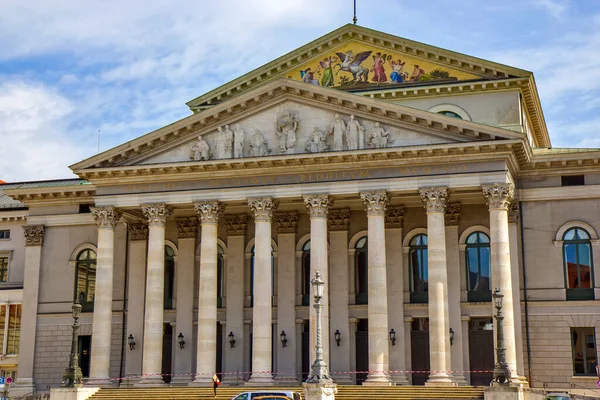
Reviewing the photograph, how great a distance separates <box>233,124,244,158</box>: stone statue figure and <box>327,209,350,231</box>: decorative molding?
21.6 ft

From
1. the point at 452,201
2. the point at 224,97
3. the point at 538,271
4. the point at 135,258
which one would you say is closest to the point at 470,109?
the point at 452,201

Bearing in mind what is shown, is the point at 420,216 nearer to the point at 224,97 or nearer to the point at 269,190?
the point at 269,190

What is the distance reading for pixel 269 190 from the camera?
1823 inches

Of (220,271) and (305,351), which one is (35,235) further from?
(305,351)

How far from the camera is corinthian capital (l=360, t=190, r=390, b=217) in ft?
146

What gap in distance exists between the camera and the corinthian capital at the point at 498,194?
43000 mm

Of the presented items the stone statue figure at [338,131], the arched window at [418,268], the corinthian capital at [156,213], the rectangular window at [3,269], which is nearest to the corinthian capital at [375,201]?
the stone statue figure at [338,131]

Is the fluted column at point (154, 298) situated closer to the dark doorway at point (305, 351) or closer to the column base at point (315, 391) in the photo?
the dark doorway at point (305, 351)

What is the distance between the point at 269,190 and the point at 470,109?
541 inches

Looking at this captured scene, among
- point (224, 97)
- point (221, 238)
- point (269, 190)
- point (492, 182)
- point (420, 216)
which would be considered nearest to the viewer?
point (492, 182)

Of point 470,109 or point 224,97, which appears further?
point 224,97

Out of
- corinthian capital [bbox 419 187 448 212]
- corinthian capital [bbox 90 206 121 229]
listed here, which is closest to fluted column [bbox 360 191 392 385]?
corinthian capital [bbox 419 187 448 212]

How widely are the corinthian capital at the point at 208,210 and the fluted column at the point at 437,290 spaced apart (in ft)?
35.6

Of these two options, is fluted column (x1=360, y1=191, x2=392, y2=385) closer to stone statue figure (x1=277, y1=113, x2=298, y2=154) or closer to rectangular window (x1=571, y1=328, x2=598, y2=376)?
stone statue figure (x1=277, y1=113, x2=298, y2=154)
